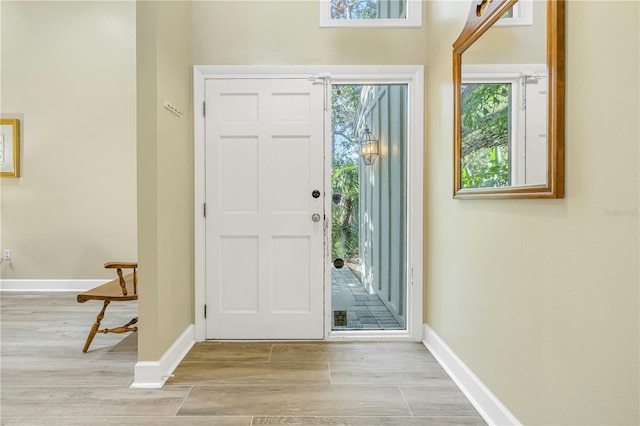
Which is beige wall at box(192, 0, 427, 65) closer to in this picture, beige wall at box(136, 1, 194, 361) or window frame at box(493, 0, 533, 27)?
beige wall at box(136, 1, 194, 361)

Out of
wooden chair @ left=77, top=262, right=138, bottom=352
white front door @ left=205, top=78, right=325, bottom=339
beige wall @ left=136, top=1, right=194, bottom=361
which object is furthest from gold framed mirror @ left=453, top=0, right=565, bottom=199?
wooden chair @ left=77, top=262, right=138, bottom=352

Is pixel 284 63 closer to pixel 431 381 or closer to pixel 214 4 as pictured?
pixel 214 4

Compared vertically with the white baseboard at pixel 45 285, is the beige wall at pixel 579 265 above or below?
above

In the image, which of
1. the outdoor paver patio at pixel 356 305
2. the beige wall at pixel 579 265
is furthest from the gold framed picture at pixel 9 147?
the beige wall at pixel 579 265

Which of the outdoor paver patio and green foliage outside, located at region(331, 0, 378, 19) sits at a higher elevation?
green foliage outside, located at region(331, 0, 378, 19)

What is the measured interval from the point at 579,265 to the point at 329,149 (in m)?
1.86

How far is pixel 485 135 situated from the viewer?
175 centimetres

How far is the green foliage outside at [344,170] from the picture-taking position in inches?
114

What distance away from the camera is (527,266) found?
4.81ft

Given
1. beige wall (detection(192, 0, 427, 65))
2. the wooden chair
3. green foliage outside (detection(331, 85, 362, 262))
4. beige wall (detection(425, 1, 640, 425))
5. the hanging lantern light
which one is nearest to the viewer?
beige wall (detection(425, 1, 640, 425))

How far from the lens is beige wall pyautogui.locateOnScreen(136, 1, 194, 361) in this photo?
6.69 ft

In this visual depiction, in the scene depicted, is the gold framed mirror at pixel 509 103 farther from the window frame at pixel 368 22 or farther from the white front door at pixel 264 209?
the white front door at pixel 264 209

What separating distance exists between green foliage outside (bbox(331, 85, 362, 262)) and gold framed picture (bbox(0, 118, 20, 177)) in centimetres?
366

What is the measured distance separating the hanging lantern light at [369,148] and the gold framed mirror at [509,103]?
100 cm
